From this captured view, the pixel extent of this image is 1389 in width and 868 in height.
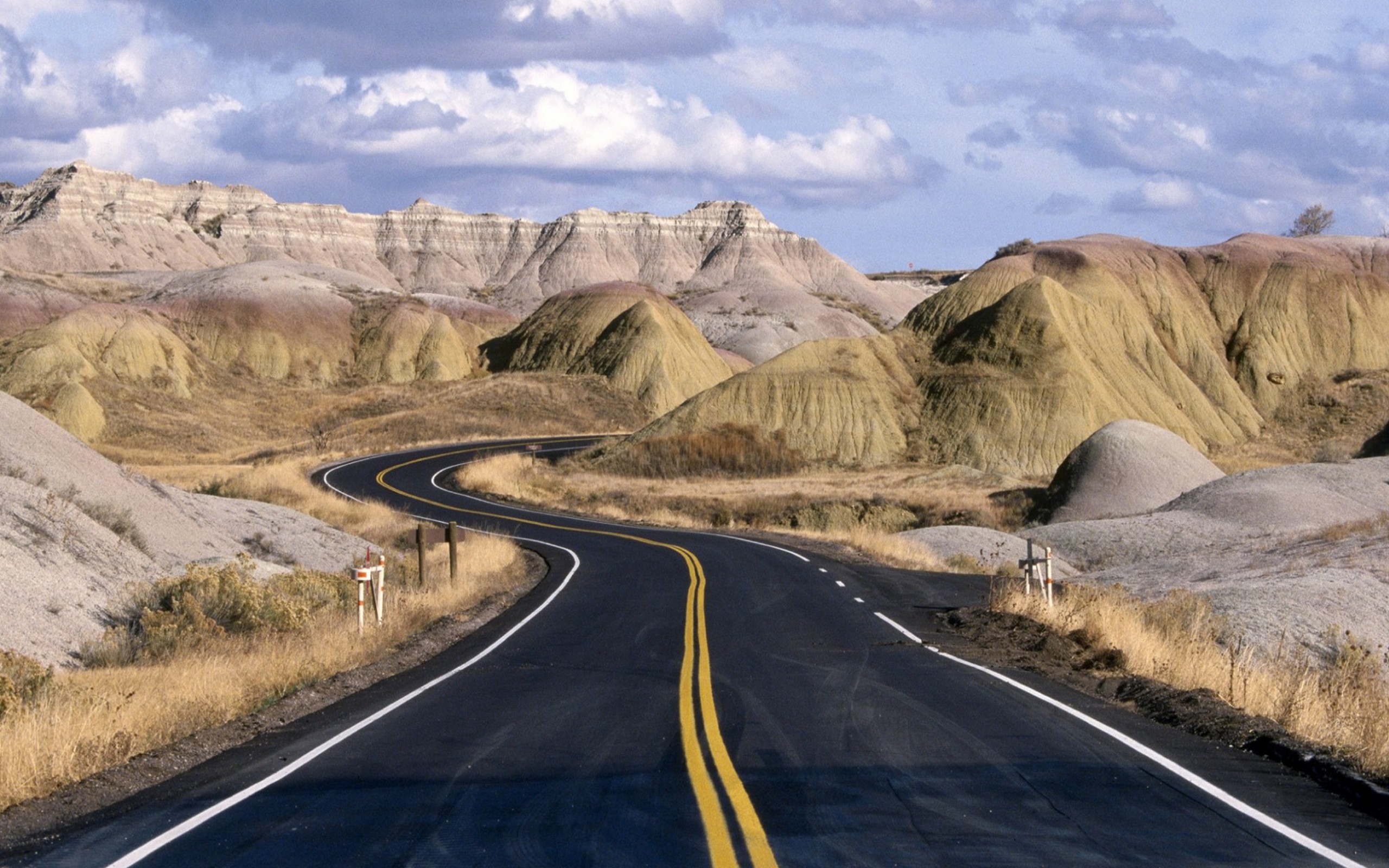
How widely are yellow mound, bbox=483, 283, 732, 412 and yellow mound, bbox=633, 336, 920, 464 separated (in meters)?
30.7

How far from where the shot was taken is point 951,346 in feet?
255

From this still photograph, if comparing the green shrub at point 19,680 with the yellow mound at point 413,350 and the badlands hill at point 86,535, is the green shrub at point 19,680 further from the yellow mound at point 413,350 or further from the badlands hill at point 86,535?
the yellow mound at point 413,350

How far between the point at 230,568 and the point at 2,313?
10844 cm

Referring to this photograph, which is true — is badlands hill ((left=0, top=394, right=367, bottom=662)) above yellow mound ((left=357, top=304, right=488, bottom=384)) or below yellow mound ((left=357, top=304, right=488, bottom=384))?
below

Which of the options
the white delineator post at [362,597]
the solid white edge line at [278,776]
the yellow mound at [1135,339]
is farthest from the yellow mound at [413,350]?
the solid white edge line at [278,776]

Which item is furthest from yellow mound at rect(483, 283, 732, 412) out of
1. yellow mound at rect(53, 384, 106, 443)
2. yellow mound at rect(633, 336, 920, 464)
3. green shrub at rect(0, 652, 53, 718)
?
green shrub at rect(0, 652, 53, 718)

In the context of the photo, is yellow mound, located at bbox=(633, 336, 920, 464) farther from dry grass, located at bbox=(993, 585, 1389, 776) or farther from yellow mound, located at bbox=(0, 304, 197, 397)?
dry grass, located at bbox=(993, 585, 1389, 776)

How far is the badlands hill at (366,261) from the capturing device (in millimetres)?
153000

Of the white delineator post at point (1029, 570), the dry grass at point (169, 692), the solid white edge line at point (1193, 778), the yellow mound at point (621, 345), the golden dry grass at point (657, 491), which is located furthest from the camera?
the yellow mound at point (621, 345)

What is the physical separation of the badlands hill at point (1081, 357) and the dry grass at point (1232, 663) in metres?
48.1

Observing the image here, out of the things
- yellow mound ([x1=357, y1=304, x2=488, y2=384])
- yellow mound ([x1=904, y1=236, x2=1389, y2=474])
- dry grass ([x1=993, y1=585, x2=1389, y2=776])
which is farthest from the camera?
yellow mound ([x1=357, y1=304, x2=488, y2=384])

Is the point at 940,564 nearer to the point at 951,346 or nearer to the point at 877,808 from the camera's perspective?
the point at 877,808

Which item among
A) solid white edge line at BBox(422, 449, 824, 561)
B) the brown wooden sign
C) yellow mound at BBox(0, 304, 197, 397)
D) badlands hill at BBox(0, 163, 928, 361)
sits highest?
badlands hill at BBox(0, 163, 928, 361)

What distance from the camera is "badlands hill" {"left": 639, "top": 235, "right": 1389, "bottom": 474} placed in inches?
2761
